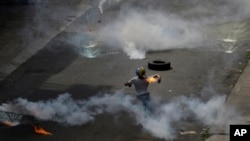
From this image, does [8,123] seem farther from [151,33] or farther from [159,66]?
[151,33]

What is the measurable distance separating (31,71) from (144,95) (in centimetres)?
593

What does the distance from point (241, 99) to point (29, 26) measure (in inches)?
455

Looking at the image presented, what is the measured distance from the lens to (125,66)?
55.6ft

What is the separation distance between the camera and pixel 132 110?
13.2 meters

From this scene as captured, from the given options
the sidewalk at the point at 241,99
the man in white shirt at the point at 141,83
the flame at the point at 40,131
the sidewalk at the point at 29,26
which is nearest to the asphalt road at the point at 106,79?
the flame at the point at 40,131

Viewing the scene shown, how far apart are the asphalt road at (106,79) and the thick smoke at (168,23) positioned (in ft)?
1.94

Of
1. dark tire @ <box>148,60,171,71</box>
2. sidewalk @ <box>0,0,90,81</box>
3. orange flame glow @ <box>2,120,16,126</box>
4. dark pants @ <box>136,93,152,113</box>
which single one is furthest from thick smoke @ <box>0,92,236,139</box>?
sidewalk @ <box>0,0,90,81</box>

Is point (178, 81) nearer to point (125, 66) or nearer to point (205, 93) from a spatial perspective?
point (205, 93)

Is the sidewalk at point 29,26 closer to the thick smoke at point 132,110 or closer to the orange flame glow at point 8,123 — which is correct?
the thick smoke at point 132,110

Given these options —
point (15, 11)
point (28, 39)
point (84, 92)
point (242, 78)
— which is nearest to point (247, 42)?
point (242, 78)

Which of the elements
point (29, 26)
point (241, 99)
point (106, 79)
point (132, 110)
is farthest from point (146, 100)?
point (29, 26)

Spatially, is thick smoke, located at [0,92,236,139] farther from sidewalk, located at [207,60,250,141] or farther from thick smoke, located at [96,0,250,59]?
thick smoke, located at [96,0,250,59]

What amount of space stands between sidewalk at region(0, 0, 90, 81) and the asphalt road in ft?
1.63

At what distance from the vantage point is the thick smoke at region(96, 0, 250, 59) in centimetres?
1872
